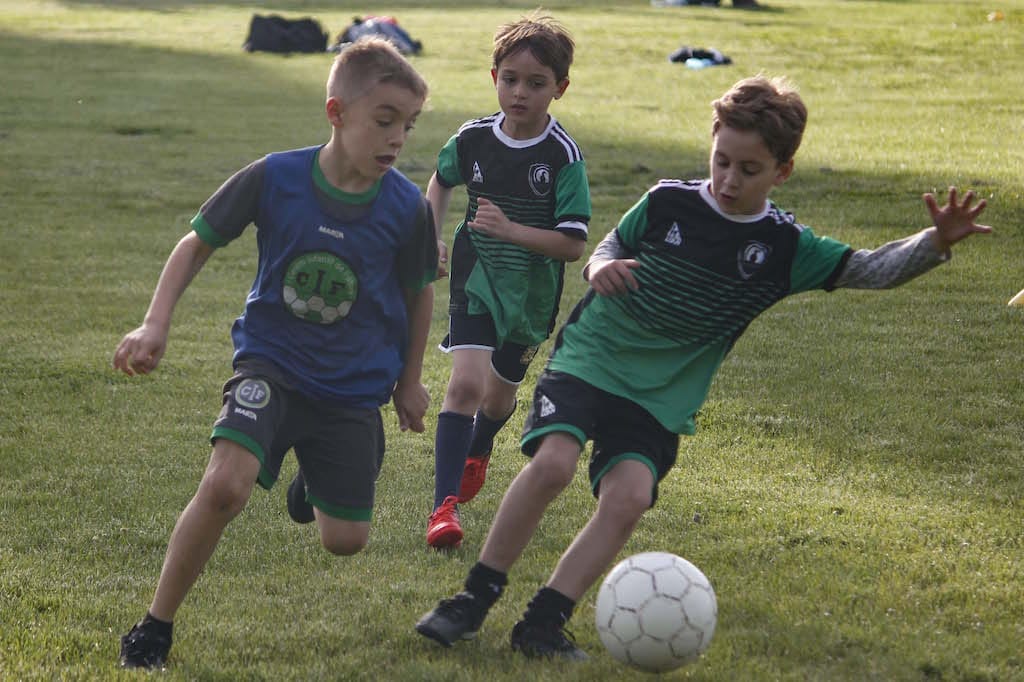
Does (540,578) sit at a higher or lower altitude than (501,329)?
lower

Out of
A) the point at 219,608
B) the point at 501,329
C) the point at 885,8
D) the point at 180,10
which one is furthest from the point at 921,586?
the point at 180,10

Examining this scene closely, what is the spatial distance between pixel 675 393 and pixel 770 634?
776 mm

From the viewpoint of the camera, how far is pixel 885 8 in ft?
101

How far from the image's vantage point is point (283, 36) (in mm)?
25078

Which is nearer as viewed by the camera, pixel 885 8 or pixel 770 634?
pixel 770 634

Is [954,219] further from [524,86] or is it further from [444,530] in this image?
[444,530]

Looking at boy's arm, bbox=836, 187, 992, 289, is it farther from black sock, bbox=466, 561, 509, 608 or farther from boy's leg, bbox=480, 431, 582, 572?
black sock, bbox=466, 561, 509, 608

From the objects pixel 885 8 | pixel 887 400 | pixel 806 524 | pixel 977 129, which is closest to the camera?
pixel 806 524

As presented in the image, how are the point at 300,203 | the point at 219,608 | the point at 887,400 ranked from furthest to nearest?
the point at 887,400, the point at 219,608, the point at 300,203

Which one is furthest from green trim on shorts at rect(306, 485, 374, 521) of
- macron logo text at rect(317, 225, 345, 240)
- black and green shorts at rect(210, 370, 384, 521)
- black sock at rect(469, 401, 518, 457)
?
black sock at rect(469, 401, 518, 457)

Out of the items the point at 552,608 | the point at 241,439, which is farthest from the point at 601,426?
the point at 241,439

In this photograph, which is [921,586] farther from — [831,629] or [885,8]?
[885,8]

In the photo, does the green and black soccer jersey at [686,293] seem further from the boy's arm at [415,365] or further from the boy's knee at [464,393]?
the boy's knee at [464,393]

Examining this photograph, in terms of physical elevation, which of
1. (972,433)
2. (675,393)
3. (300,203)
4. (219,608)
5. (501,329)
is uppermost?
(300,203)
